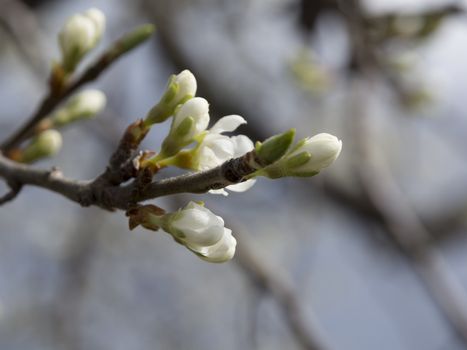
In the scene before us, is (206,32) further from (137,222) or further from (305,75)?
(137,222)

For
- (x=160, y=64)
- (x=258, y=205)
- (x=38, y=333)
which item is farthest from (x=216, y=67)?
(x=38, y=333)

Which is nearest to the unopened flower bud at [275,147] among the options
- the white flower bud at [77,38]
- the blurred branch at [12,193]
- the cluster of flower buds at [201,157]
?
the cluster of flower buds at [201,157]

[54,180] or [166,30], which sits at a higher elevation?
[54,180]

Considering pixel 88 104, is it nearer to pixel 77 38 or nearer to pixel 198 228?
pixel 77 38

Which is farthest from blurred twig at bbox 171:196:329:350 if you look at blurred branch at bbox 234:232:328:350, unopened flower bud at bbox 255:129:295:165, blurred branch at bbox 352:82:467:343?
unopened flower bud at bbox 255:129:295:165

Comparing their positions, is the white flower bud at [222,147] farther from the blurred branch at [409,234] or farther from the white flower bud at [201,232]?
the blurred branch at [409,234]

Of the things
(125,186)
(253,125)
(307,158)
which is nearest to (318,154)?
(307,158)

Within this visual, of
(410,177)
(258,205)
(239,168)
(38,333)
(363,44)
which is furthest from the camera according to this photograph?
(410,177)
